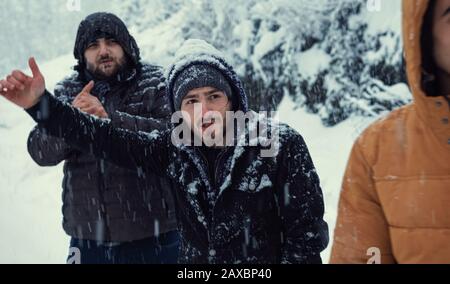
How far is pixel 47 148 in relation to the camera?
3152mm

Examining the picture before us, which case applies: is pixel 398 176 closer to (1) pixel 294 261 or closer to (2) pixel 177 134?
(1) pixel 294 261

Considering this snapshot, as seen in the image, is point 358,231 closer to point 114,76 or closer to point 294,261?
point 294,261

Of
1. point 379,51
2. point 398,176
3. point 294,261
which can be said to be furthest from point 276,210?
point 379,51

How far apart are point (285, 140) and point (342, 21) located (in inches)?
343

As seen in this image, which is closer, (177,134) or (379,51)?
(177,134)

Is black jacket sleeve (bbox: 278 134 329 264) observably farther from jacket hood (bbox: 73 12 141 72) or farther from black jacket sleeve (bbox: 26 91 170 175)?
jacket hood (bbox: 73 12 141 72)

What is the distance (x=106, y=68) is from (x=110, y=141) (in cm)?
86

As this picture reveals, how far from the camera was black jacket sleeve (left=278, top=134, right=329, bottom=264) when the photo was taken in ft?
7.47

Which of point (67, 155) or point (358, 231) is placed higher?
point (67, 155)

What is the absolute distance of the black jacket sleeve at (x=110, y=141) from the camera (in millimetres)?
2602

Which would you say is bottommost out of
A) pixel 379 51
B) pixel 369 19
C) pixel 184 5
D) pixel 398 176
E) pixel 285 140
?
pixel 398 176

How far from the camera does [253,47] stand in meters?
11.4

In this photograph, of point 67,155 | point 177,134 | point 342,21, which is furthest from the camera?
point 342,21
